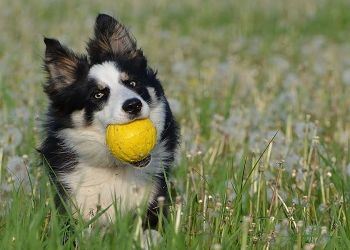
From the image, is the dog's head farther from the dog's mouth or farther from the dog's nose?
the dog's mouth

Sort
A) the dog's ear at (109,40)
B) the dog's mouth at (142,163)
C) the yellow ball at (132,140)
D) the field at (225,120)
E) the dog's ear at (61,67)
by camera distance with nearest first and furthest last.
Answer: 1. the field at (225,120)
2. the yellow ball at (132,140)
3. the dog's mouth at (142,163)
4. the dog's ear at (61,67)
5. the dog's ear at (109,40)

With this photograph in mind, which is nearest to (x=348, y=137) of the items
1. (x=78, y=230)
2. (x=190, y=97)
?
(x=190, y=97)

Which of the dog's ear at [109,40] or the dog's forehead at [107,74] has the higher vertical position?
the dog's ear at [109,40]

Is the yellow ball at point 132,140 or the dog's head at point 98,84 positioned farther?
the dog's head at point 98,84

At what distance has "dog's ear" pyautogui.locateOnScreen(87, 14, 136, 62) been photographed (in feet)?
18.0

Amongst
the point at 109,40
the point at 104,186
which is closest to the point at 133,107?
the point at 104,186

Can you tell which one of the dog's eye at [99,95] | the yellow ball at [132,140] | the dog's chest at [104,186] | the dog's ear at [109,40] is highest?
the dog's ear at [109,40]

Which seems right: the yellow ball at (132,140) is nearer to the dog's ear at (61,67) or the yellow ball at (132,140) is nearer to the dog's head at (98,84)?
the dog's head at (98,84)

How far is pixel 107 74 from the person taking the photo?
5.12 m

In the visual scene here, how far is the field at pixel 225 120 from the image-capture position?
4.07 meters

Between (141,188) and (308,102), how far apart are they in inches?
150

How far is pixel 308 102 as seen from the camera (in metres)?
8.49

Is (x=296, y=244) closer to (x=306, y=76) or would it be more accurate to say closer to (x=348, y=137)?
(x=348, y=137)

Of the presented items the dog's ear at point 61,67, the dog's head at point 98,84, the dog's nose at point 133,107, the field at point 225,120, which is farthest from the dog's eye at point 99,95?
the field at point 225,120
